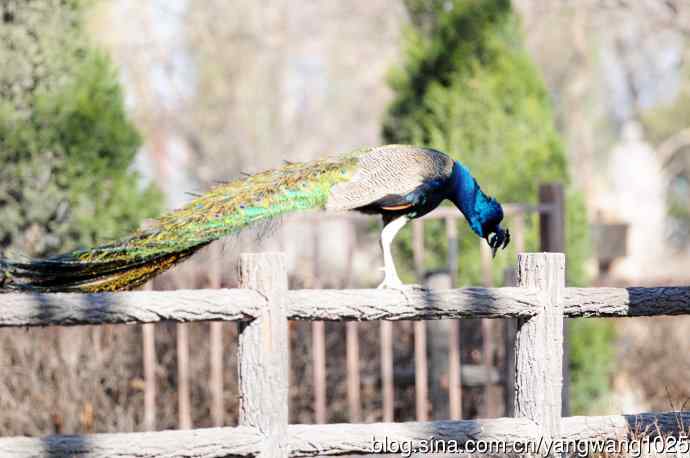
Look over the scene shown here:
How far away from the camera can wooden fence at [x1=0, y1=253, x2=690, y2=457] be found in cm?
307

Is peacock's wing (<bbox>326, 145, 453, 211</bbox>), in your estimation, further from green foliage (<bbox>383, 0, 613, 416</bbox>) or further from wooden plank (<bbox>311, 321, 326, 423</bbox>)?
green foliage (<bbox>383, 0, 613, 416</bbox>)

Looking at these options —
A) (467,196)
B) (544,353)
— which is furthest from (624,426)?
(467,196)

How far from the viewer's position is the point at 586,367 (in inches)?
287

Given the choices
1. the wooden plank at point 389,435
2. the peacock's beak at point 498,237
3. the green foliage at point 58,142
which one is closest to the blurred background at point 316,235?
the green foliage at point 58,142

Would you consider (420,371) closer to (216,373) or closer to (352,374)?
(352,374)

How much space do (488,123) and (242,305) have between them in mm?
4357

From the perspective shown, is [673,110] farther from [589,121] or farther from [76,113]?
[76,113]

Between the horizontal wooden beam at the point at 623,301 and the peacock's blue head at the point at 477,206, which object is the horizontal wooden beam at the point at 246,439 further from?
the peacock's blue head at the point at 477,206

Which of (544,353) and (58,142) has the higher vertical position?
(58,142)

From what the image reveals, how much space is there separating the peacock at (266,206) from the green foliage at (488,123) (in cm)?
261

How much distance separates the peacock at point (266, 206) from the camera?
365 centimetres

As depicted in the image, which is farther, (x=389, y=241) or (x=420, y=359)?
(x=420, y=359)

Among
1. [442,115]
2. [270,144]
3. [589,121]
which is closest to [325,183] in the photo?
[442,115]

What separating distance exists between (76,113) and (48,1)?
2.18 ft
